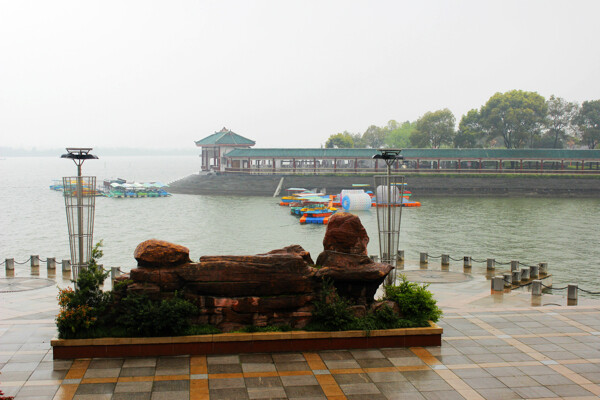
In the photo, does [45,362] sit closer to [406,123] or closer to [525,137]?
[525,137]

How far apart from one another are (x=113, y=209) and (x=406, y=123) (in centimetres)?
9164

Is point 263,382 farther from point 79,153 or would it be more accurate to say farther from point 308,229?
point 308,229

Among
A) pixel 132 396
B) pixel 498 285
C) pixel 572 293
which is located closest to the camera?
pixel 132 396

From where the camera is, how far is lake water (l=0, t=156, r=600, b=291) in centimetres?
3035

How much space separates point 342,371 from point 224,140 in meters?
71.9

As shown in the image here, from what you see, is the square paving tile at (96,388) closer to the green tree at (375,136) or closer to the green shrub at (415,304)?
the green shrub at (415,304)

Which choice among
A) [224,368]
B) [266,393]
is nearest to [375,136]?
[224,368]

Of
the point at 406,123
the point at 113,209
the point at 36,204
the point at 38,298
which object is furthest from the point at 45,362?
the point at 406,123

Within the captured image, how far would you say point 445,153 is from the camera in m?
75.4

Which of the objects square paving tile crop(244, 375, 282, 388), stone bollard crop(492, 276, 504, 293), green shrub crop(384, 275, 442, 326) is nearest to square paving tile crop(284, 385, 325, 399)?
square paving tile crop(244, 375, 282, 388)

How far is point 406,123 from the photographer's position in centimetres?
13450

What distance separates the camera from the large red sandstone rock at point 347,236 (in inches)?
466

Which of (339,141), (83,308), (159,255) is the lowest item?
(83,308)

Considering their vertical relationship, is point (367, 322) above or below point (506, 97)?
below
